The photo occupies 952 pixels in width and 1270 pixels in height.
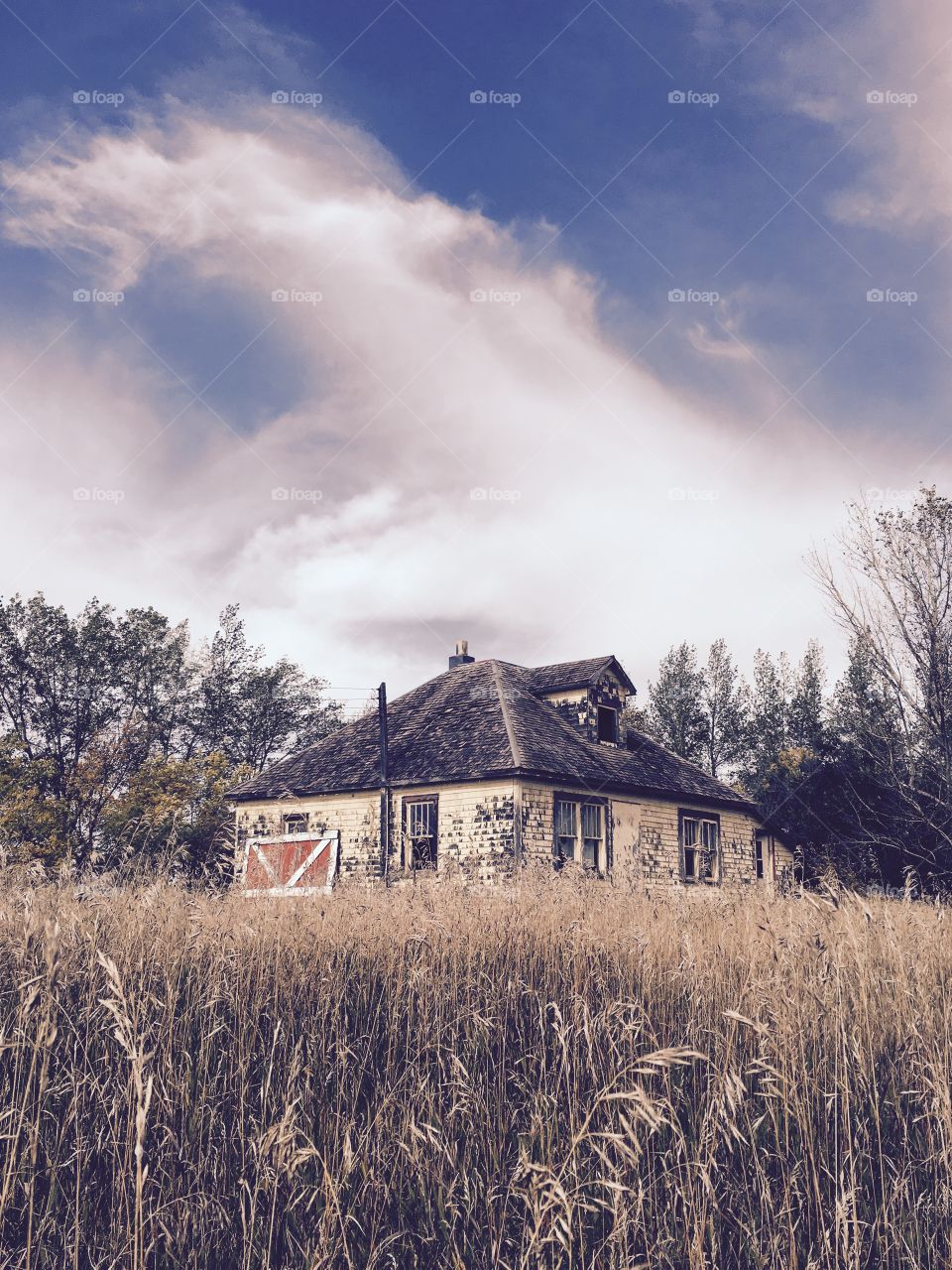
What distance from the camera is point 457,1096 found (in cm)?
318

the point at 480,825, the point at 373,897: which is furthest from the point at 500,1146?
the point at 480,825

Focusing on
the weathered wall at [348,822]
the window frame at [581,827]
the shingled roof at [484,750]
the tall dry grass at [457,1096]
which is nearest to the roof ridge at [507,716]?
the shingled roof at [484,750]

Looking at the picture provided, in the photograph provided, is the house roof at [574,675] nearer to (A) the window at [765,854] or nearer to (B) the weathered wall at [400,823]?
(B) the weathered wall at [400,823]

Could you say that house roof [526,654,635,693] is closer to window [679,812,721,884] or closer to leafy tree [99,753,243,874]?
window [679,812,721,884]

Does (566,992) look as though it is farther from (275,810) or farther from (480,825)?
(275,810)

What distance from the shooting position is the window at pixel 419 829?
19.8 meters

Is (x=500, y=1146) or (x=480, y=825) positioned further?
(x=480, y=825)

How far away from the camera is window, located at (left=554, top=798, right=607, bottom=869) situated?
1938 centimetres

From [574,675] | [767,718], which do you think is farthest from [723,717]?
[574,675]

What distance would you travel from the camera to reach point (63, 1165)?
8.75ft

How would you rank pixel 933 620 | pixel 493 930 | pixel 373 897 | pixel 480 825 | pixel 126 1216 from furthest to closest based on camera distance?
pixel 480 825, pixel 933 620, pixel 373 897, pixel 493 930, pixel 126 1216

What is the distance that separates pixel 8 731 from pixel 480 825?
72.0 feet

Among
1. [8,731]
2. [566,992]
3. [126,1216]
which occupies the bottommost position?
[126,1216]

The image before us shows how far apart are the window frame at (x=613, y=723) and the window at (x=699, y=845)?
8.31ft
